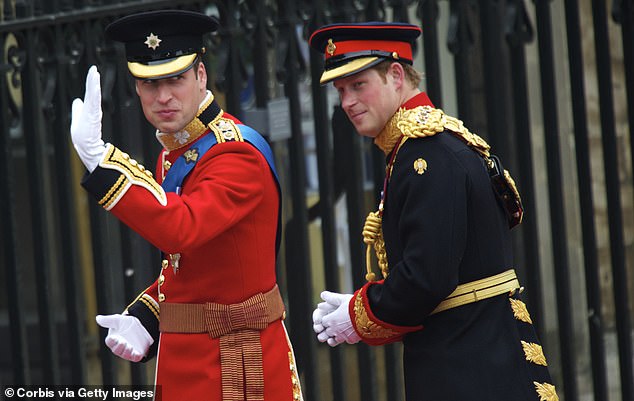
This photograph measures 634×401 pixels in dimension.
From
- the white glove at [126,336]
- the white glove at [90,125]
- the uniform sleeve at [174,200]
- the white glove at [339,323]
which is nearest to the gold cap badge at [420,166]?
the white glove at [339,323]

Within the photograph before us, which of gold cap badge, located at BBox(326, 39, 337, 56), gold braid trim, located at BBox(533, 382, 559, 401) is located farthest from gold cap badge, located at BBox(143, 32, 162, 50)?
gold braid trim, located at BBox(533, 382, 559, 401)

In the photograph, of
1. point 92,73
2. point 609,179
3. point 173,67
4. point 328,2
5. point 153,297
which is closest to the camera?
point 92,73

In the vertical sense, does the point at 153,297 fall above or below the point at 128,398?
above

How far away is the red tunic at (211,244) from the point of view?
342cm

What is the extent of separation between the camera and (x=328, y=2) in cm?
505

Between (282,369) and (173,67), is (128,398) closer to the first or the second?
(282,369)

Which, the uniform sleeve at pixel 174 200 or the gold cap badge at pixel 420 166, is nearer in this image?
the gold cap badge at pixel 420 166

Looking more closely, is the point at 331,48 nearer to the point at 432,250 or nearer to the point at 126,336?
the point at 432,250

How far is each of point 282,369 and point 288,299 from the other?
54.8 inches

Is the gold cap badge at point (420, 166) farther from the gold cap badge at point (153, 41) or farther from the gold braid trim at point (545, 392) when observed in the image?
the gold cap badge at point (153, 41)

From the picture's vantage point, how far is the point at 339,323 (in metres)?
3.47

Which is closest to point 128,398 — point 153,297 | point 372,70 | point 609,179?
point 153,297

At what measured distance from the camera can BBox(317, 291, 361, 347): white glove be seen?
3459mm

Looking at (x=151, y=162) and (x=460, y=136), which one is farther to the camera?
(x=151, y=162)
